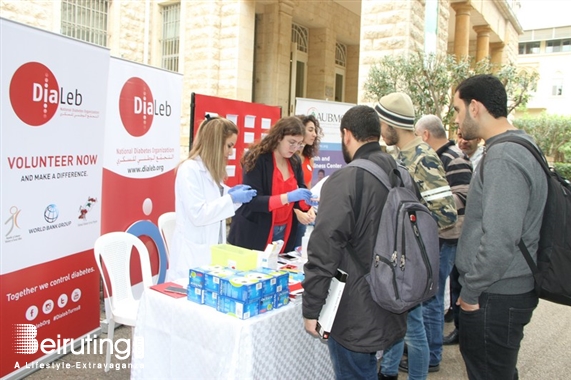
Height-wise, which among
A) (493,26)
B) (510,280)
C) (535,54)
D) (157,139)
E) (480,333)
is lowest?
(480,333)

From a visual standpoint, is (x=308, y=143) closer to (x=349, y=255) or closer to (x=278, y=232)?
(x=278, y=232)

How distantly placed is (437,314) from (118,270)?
2.38m

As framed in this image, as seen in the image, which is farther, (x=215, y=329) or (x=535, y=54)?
(x=535, y=54)

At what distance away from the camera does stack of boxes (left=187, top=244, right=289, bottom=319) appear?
2127mm

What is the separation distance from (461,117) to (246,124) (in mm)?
4513

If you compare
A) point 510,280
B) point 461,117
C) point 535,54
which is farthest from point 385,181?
point 535,54

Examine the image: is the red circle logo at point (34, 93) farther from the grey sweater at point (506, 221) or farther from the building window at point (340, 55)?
the building window at point (340, 55)

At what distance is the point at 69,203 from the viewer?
10.9 ft

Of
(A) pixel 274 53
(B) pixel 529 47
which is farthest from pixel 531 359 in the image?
(B) pixel 529 47

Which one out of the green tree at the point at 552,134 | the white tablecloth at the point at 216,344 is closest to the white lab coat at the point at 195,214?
the white tablecloth at the point at 216,344

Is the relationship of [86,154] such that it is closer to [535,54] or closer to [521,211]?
[521,211]

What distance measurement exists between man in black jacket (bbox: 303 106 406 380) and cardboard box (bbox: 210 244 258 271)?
57 centimetres

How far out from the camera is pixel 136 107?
13.3ft

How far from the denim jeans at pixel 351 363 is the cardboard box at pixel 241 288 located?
0.41 meters
